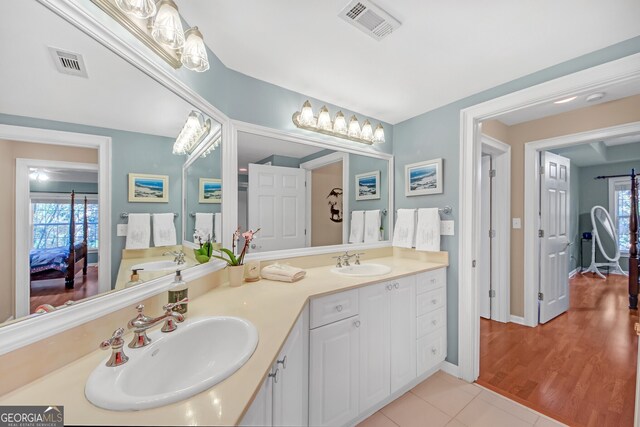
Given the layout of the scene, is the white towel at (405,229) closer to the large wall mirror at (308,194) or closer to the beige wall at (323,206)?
the large wall mirror at (308,194)

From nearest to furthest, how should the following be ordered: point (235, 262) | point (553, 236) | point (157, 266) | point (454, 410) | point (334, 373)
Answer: point (157, 266), point (334, 373), point (235, 262), point (454, 410), point (553, 236)

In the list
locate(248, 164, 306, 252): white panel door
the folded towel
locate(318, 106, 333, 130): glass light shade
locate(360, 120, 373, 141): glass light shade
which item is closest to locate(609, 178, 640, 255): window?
locate(360, 120, 373, 141): glass light shade

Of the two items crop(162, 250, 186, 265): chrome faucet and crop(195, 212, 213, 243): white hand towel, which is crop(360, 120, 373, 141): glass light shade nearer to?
crop(195, 212, 213, 243): white hand towel

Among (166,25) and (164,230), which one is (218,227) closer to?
(164,230)

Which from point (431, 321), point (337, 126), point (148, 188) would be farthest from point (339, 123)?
point (431, 321)

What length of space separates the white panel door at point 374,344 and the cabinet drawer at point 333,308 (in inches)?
2.6

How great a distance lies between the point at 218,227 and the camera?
5.12 ft

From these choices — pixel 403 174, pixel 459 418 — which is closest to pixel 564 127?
pixel 403 174

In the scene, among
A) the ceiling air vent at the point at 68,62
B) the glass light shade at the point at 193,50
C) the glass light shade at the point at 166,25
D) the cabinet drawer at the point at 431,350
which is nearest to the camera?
the ceiling air vent at the point at 68,62

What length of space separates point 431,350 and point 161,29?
2.52 meters

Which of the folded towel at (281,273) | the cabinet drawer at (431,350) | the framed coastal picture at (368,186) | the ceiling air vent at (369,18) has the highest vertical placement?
the ceiling air vent at (369,18)

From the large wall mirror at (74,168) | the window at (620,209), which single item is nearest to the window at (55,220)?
the large wall mirror at (74,168)

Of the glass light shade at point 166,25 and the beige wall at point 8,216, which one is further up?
the glass light shade at point 166,25

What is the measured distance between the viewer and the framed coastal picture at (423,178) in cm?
219
